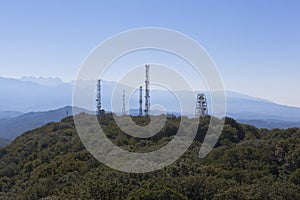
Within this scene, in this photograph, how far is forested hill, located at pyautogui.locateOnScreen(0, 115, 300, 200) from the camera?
1572 cm

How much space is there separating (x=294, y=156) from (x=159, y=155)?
7.62 m

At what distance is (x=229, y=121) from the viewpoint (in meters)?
33.0

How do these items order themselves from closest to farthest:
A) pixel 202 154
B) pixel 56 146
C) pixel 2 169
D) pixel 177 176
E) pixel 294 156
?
pixel 177 176 < pixel 294 156 < pixel 202 154 < pixel 2 169 < pixel 56 146

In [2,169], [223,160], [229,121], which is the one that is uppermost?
[229,121]

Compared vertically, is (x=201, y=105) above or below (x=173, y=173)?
above

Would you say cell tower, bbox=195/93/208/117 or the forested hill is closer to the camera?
the forested hill

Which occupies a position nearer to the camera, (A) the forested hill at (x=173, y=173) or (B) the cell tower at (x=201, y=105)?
(A) the forested hill at (x=173, y=173)

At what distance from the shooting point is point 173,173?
1897 cm

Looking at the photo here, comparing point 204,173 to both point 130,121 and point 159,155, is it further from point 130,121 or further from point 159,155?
point 130,121

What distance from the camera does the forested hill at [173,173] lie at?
1572cm

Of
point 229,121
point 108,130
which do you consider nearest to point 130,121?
point 108,130

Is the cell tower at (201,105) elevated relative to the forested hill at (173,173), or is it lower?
elevated

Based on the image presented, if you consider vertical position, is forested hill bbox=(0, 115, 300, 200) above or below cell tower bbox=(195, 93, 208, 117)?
below

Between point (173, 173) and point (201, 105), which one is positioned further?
point (201, 105)
